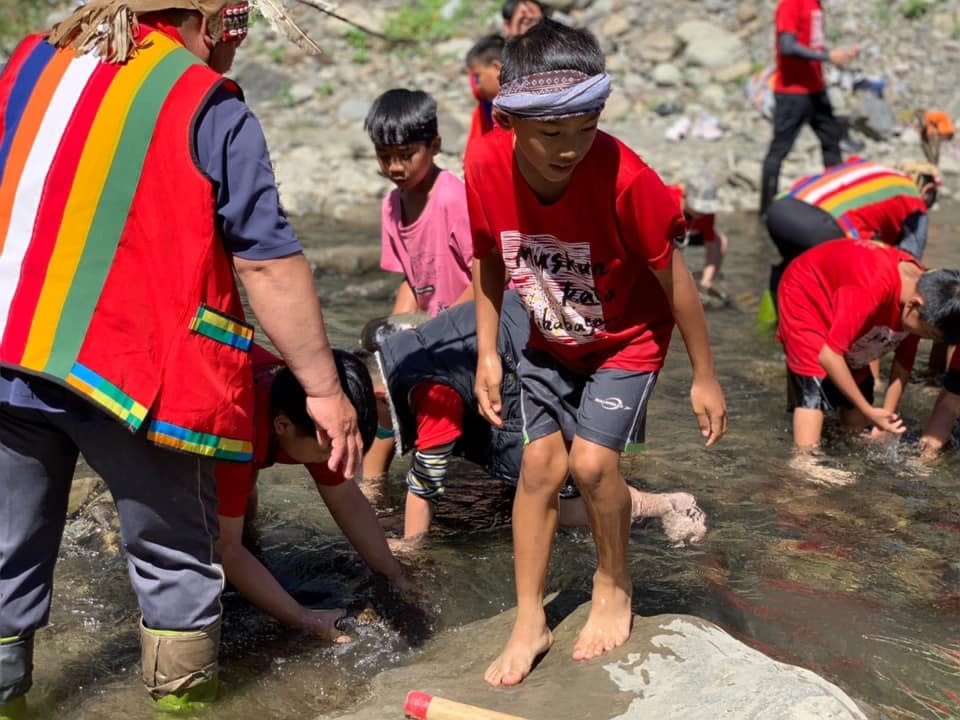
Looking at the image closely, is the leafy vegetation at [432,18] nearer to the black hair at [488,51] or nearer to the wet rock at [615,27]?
the wet rock at [615,27]

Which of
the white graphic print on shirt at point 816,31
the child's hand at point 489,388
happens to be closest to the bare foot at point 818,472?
the child's hand at point 489,388

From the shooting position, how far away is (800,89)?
29.3 ft

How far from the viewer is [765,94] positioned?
11.3m

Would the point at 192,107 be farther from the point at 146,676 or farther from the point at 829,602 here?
the point at 829,602

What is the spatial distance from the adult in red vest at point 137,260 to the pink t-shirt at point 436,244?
72.4 inches

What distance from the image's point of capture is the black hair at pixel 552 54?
259 centimetres

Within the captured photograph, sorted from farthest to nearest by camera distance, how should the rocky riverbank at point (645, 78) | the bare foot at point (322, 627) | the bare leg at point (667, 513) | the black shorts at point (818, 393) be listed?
the rocky riverbank at point (645, 78) < the black shorts at point (818, 393) < the bare leg at point (667, 513) < the bare foot at point (322, 627)

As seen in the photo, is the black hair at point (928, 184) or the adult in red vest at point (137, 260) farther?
the black hair at point (928, 184)

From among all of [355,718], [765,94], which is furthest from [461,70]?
[355,718]

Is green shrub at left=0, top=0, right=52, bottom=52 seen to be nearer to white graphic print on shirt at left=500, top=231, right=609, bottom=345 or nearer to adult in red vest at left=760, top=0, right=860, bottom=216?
adult in red vest at left=760, top=0, right=860, bottom=216

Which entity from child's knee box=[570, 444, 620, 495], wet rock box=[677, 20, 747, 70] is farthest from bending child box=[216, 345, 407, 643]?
wet rock box=[677, 20, 747, 70]

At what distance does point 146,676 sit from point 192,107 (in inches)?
48.6

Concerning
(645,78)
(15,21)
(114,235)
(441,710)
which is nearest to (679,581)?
(441,710)

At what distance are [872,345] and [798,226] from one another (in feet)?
3.96
